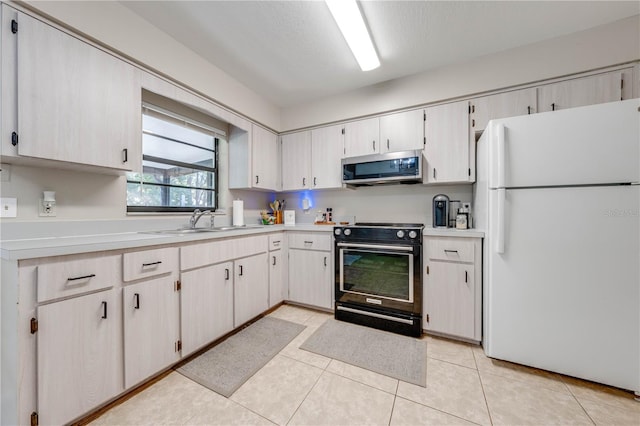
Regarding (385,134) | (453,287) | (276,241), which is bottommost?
(453,287)

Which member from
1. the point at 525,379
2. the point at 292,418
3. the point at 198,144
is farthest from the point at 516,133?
the point at 198,144

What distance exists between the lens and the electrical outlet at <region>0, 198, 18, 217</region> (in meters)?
1.38

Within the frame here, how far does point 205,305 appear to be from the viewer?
1.90m

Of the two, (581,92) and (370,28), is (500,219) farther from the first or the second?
(370,28)

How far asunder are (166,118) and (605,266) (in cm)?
368

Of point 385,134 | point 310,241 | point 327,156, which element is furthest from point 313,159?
point 310,241

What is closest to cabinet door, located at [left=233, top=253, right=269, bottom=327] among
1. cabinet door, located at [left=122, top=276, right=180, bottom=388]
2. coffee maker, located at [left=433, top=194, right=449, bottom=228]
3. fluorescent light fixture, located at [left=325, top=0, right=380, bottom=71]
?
cabinet door, located at [left=122, top=276, right=180, bottom=388]

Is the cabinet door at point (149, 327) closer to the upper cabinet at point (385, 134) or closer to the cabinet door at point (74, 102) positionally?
the cabinet door at point (74, 102)

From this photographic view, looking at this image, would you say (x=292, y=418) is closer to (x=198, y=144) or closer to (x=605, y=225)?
(x=605, y=225)

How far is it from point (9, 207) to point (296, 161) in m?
2.52

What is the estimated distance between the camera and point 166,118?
7.52ft

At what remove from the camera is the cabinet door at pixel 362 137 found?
277 centimetres

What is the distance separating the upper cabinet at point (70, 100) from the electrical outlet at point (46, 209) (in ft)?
1.17

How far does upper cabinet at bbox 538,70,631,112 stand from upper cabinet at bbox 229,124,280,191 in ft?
9.61
